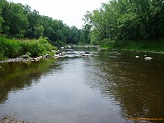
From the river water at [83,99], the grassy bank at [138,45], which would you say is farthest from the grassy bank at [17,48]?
the grassy bank at [138,45]

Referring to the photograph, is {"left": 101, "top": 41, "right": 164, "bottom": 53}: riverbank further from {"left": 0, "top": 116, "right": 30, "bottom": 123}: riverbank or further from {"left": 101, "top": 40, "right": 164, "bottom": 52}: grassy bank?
{"left": 0, "top": 116, "right": 30, "bottom": 123}: riverbank

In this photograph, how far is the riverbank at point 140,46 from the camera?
56.8 metres

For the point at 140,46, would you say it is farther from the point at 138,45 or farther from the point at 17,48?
the point at 17,48

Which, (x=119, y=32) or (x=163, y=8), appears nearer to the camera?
(x=163, y=8)

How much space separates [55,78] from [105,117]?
10.9 m

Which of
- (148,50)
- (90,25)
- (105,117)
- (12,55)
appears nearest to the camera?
(105,117)

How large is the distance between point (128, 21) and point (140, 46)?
8.01 meters

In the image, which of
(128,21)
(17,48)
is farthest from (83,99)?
(128,21)

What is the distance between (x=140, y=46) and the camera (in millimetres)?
64750

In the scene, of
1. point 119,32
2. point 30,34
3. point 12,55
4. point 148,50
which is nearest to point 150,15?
point 148,50

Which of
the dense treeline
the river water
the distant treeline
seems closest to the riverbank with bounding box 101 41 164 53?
the dense treeline

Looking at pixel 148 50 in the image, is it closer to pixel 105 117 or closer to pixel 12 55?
pixel 12 55

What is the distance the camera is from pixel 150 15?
2504 inches

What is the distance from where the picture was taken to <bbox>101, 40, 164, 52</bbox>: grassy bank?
188 ft
